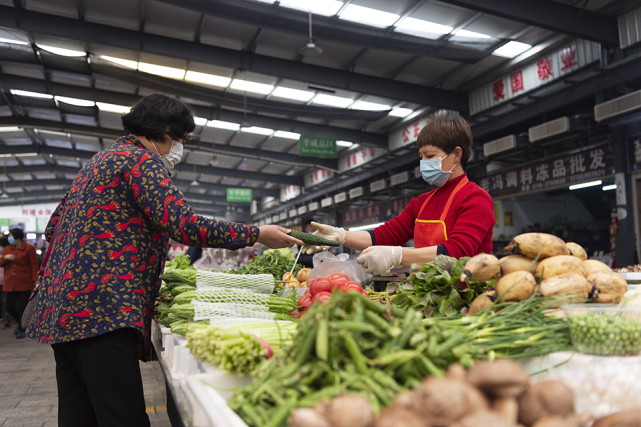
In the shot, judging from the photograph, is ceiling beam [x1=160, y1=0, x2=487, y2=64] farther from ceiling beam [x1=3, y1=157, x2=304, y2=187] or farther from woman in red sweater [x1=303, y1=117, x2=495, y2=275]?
ceiling beam [x1=3, y1=157, x2=304, y2=187]

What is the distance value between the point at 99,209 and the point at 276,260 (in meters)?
3.88

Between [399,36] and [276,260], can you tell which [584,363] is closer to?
[276,260]

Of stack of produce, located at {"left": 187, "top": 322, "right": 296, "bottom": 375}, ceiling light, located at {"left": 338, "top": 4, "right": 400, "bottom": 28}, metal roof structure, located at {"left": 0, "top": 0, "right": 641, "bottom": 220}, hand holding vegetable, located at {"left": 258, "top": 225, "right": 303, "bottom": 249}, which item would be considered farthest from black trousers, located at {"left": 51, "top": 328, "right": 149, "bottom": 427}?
ceiling light, located at {"left": 338, "top": 4, "right": 400, "bottom": 28}

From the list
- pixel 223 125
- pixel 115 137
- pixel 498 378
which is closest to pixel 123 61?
pixel 223 125

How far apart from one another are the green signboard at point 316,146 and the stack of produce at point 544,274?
444 inches

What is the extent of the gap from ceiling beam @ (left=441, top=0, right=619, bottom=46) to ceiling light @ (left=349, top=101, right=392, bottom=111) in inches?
222

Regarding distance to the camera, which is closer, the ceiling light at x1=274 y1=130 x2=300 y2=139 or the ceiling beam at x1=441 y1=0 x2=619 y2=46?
the ceiling beam at x1=441 y1=0 x2=619 y2=46

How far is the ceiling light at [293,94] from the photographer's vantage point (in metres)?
12.2

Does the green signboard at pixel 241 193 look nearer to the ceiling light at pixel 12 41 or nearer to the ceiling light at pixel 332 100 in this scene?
the ceiling light at pixel 332 100

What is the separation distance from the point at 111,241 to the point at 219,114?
39.9ft

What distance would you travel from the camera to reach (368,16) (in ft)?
27.1

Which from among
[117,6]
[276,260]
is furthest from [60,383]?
[117,6]

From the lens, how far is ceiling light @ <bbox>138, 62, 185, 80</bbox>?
11.5 metres

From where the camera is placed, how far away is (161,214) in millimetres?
2041
